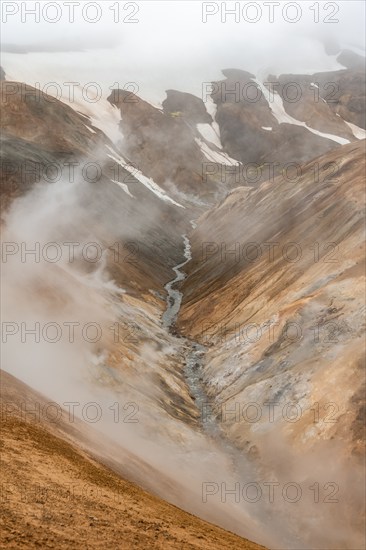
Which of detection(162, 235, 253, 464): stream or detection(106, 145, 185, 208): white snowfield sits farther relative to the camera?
detection(106, 145, 185, 208): white snowfield

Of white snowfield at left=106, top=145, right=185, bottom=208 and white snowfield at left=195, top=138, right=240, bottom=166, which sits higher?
white snowfield at left=195, top=138, right=240, bottom=166

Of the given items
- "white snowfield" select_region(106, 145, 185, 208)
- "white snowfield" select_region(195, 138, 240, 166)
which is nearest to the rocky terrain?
"white snowfield" select_region(106, 145, 185, 208)

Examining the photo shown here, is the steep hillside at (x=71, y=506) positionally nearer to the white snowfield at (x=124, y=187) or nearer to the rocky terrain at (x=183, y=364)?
the rocky terrain at (x=183, y=364)

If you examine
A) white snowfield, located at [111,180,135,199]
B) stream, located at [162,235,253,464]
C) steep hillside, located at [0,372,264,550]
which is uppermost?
white snowfield, located at [111,180,135,199]

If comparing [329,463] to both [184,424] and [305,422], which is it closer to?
[305,422]

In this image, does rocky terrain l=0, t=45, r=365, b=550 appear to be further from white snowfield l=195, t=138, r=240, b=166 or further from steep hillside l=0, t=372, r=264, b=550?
white snowfield l=195, t=138, r=240, b=166

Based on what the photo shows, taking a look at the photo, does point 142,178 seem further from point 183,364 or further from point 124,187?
point 183,364

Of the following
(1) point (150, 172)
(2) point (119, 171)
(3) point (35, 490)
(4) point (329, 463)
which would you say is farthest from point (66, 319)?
(1) point (150, 172)
